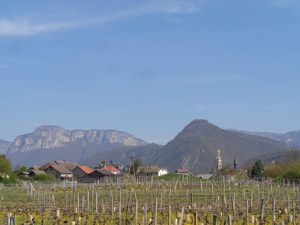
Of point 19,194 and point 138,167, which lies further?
point 138,167

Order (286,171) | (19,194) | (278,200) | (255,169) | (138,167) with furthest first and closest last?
(138,167), (255,169), (286,171), (19,194), (278,200)

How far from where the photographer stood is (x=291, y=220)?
31547mm

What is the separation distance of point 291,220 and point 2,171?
7752 centimetres

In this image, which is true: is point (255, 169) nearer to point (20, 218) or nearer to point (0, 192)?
point (0, 192)

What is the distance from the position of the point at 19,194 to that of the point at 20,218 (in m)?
31.2

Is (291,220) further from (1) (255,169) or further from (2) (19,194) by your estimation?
(1) (255,169)

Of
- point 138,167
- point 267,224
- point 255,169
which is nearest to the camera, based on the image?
point 267,224

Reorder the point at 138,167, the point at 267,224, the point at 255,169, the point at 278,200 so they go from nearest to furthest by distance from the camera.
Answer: the point at 267,224 < the point at 278,200 < the point at 255,169 < the point at 138,167

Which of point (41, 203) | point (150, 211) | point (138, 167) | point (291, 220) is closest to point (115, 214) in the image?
point (150, 211)

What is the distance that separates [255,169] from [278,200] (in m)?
62.2

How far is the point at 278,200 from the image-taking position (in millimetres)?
50469

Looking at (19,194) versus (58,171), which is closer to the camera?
(19,194)

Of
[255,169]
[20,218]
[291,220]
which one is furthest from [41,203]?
[255,169]

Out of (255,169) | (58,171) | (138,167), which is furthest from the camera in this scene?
(58,171)
